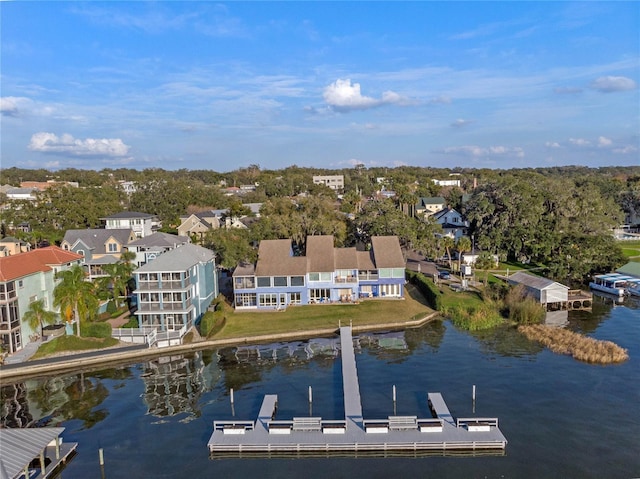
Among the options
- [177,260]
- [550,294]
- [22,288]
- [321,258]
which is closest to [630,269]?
[550,294]

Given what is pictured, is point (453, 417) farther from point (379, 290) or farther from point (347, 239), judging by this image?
point (347, 239)

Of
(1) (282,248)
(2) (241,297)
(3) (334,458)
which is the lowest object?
(3) (334,458)

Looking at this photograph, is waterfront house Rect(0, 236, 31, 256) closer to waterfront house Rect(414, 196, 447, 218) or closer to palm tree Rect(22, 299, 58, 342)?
palm tree Rect(22, 299, 58, 342)

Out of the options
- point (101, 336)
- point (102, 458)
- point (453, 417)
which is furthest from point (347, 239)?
point (102, 458)

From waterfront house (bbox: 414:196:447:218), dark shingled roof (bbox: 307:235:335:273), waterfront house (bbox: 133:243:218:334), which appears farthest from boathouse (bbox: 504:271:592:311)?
waterfront house (bbox: 414:196:447:218)

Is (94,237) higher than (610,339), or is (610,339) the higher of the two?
(94,237)
